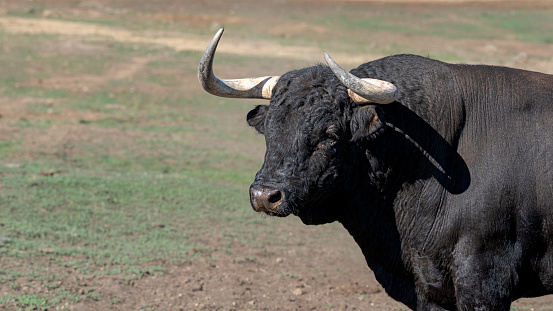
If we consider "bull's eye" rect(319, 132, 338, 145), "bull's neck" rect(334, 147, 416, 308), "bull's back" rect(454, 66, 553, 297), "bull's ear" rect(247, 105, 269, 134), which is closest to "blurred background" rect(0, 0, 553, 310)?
"bull's neck" rect(334, 147, 416, 308)

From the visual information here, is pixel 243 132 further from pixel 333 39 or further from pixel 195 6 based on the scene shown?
pixel 195 6

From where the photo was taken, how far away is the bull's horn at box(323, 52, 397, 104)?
189 inches

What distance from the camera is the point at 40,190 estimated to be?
998 centimetres

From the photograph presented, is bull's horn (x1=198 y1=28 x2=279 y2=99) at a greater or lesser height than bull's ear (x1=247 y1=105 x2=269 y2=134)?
greater

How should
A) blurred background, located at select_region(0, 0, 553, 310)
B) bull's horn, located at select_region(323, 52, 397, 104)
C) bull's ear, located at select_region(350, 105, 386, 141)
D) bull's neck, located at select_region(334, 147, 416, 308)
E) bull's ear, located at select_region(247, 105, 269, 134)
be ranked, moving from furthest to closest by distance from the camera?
blurred background, located at select_region(0, 0, 553, 310)
bull's ear, located at select_region(247, 105, 269, 134)
bull's neck, located at select_region(334, 147, 416, 308)
bull's ear, located at select_region(350, 105, 386, 141)
bull's horn, located at select_region(323, 52, 397, 104)

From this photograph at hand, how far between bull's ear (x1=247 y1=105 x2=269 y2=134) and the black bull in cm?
2

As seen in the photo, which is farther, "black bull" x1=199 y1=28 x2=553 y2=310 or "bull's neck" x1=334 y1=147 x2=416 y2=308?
"bull's neck" x1=334 y1=147 x2=416 y2=308

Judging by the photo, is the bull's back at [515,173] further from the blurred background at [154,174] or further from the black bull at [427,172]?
the blurred background at [154,174]

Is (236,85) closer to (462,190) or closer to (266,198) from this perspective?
(266,198)

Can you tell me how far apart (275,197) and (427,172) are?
4.08ft

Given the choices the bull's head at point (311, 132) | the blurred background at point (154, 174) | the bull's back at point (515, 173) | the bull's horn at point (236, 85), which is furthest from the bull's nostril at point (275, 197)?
the blurred background at point (154, 174)

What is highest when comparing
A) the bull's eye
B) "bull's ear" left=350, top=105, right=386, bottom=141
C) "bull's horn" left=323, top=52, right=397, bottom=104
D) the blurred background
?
"bull's horn" left=323, top=52, right=397, bottom=104

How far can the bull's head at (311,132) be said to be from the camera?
16.0ft

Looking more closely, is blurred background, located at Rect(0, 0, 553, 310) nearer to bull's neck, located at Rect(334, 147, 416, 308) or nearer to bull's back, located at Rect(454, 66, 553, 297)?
bull's neck, located at Rect(334, 147, 416, 308)
